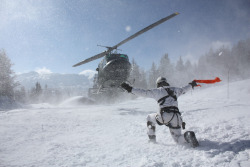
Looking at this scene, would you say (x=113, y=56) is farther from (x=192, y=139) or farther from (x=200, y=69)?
(x=200, y=69)

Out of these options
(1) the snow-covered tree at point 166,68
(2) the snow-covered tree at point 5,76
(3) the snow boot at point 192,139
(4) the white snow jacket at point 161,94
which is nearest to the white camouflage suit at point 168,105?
(4) the white snow jacket at point 161,94

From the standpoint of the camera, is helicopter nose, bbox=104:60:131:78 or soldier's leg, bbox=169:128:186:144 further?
helicopter nose, bbox=104:60:131:78

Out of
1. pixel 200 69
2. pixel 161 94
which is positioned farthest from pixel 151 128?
pixel 200 69

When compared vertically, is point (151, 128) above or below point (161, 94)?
below

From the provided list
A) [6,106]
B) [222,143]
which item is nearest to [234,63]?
[222,143]

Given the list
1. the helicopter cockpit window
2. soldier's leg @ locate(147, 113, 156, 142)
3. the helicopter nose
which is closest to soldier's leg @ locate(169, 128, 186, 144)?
soldier's leg @ locate(147, 113, 156, 142)

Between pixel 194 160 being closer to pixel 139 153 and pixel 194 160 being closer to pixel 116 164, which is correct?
pixel 139 153

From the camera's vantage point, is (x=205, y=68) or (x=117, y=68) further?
(x=205, y=68)

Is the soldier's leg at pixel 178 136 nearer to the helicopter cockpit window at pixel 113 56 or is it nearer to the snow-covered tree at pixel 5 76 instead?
the helicopter cockpit window at pixel 113 56

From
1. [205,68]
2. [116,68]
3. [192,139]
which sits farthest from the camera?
[205,68]

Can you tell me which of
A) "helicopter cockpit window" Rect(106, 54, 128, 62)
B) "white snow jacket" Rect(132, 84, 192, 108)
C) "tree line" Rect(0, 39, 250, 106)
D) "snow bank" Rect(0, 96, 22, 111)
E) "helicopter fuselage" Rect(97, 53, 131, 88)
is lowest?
"snow bank" Rect(0, 96, 22, 111)

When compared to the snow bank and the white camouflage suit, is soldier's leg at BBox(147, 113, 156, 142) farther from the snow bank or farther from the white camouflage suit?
the snow bank

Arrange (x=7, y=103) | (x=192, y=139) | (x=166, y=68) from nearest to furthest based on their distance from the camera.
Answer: (x=192, y=139)
(x=7, y=103)
(x=166, y=68)

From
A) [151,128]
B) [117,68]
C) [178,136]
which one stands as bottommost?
[178,136]
